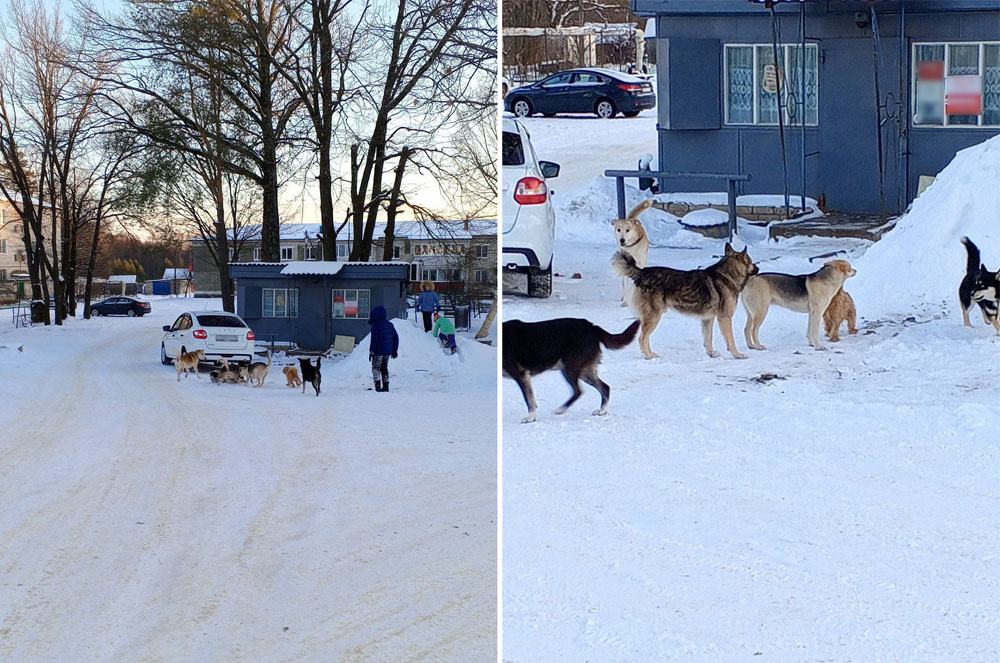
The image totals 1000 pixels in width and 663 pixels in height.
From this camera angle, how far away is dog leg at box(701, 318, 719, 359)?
7.77 feet

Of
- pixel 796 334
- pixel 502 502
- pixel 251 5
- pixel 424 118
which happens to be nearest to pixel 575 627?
pixel 502 502

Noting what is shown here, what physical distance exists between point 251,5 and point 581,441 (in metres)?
5.35

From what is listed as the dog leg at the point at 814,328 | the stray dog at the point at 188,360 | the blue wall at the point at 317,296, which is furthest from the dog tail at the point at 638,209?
the stray dog at the point at 188,360

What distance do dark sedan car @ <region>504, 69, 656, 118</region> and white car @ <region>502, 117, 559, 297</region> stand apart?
49 millimetres

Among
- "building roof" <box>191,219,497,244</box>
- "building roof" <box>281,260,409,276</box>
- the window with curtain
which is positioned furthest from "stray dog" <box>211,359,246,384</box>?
the window with curtain

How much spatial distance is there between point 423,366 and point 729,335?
4.25m

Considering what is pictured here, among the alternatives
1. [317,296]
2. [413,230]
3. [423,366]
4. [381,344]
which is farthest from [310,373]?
[413,230]

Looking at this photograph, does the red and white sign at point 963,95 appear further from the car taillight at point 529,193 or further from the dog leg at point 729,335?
the car taillight at point 529,193

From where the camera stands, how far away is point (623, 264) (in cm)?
216

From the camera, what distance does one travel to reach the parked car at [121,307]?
679cm

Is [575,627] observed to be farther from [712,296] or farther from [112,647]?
[112,647]

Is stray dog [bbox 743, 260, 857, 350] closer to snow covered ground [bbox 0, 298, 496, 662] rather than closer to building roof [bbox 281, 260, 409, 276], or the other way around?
snow covered ground [bbox 0, 298, 496, 662]

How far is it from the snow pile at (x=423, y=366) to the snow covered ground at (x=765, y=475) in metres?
3.94

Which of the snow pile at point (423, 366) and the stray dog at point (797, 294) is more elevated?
the stray dog at point (797, 294)
